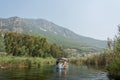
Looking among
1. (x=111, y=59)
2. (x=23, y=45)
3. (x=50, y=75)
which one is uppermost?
(x=23, y=45)

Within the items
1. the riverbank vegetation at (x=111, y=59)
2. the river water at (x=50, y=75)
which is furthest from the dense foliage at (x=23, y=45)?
the river water at (x=50, y=75)

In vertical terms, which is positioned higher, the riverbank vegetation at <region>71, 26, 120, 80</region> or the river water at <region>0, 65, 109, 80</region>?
the riverbank vegetation at <region>71, 26, 120, 80</region>

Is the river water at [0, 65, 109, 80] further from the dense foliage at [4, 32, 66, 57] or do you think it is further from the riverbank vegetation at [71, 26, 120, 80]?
the dense foliage at [4, 32, 66, 57]

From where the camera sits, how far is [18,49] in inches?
4478

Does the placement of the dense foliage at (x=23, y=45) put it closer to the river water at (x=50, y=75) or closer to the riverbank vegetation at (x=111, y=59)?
the riverbank vegetation at (x=111, y=59)

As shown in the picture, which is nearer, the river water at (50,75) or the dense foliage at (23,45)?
the river water at (50,75)

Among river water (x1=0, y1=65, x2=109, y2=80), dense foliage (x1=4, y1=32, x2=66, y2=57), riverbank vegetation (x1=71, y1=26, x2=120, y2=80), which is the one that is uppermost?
dense foliage (x1=4, y1=32, x2=66, y2=57)

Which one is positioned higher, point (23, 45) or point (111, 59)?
point (23, 45)

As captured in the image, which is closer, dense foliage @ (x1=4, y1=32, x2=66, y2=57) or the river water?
the river water

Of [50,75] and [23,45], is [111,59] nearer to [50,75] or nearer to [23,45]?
[50,75]

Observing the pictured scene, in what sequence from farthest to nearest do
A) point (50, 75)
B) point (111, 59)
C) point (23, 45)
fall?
1. point (23, 45)
2. point (111, 59)
3. point (50, 75)

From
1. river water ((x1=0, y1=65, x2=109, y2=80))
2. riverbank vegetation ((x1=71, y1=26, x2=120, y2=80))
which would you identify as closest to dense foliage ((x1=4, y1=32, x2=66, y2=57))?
riverbank vegetation ((x1=71, y1=26, x2=120, y2=80))

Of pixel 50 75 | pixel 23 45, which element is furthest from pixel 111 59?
pixel 23 45

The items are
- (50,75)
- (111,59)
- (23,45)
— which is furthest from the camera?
(23,45)
